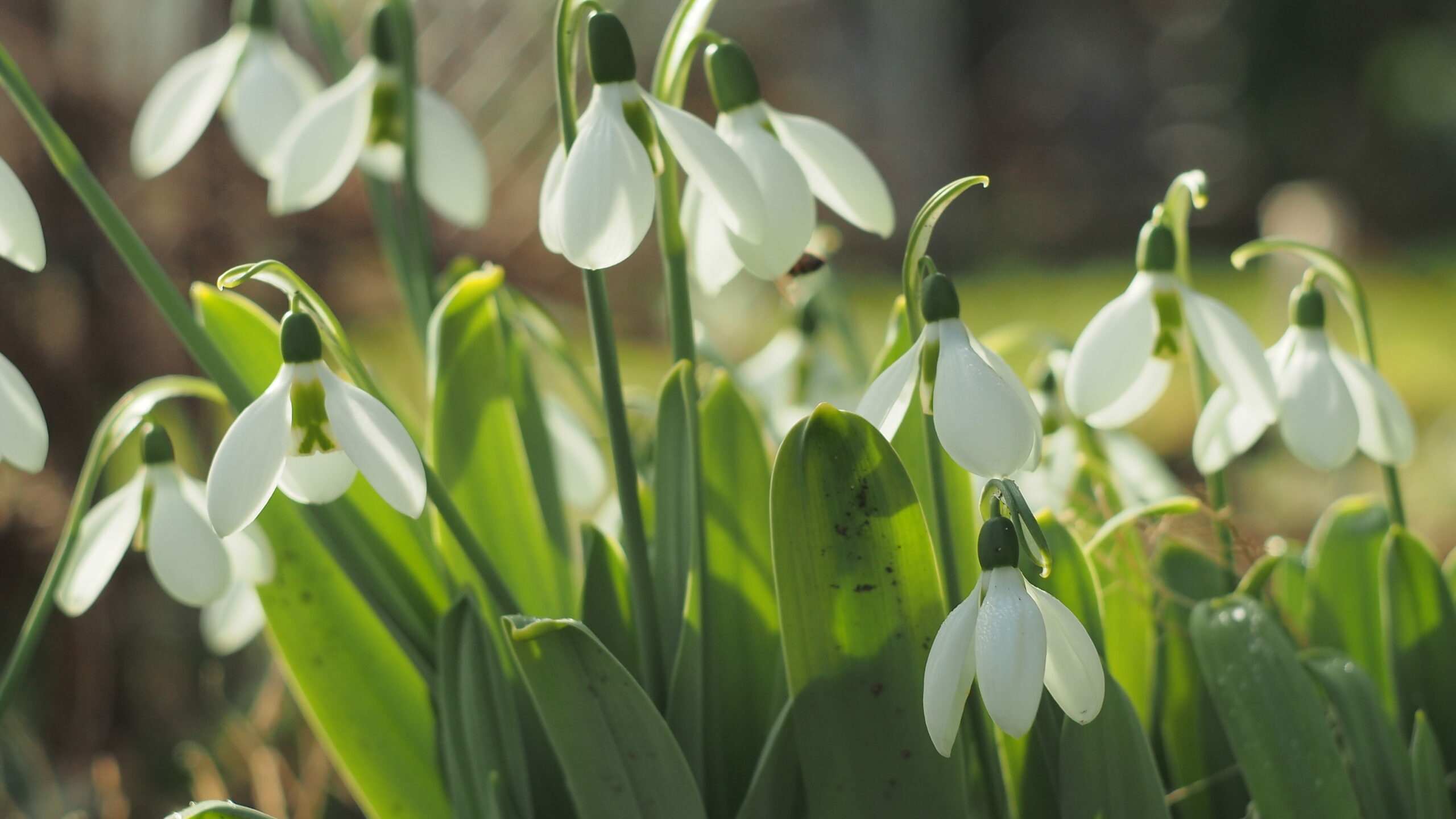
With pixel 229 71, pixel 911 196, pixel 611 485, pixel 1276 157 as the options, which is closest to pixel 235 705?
pixel 611 485

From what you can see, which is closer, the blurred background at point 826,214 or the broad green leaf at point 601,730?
the broad green leaf at point 601,730

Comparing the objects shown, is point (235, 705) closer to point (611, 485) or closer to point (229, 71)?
point (611, 485)

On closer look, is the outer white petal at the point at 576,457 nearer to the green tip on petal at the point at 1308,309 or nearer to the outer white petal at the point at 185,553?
the outer white petal at the point at 185,553

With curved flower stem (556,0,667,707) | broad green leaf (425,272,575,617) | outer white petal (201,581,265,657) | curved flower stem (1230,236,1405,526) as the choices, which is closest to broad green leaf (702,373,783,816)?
curved flower stem (556,0,667,707)

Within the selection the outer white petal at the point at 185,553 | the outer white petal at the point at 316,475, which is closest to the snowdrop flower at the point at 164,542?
the outer white petal at the point at 185,553

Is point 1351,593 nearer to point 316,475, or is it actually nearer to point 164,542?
point 316,475
